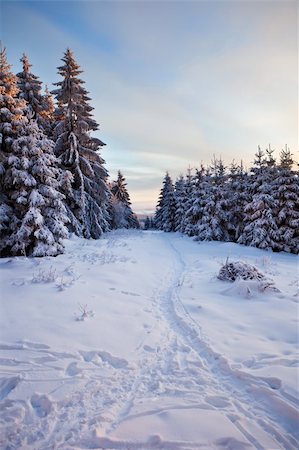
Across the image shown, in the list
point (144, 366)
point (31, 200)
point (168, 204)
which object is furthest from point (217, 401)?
point (168, 204)

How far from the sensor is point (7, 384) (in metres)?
3.81

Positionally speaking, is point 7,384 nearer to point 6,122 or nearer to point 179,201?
point 6,122

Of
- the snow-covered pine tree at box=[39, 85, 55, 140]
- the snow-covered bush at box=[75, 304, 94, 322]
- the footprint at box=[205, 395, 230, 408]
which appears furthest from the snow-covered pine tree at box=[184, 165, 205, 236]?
the footprint at box=[205, 395, 230, 408]

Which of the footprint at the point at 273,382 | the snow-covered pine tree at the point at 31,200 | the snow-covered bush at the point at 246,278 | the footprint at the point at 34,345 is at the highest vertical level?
the snow-covered pine tree at the point at 31,200

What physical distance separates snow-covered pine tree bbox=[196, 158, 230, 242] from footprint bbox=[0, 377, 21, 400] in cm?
2353

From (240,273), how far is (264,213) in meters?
12.9

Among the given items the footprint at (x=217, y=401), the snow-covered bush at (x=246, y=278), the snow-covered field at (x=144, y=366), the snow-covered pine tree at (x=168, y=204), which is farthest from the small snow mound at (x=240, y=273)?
the snow-covered pine tree at (x=168, y=204)

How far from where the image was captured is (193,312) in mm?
6840

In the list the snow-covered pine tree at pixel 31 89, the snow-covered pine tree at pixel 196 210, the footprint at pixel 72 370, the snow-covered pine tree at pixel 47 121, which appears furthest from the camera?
the snow-covered pine tree at pixel 196 210

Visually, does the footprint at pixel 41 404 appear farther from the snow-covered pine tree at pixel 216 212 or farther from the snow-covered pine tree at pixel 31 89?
the snow-covered pine tree at pixel 216 212

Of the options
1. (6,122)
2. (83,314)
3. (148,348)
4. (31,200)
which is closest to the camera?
(148,348)

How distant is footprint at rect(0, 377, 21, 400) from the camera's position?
12.0ft

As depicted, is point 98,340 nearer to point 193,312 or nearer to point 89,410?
point 89,410

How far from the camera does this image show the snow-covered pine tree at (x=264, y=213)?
64.0 ft
